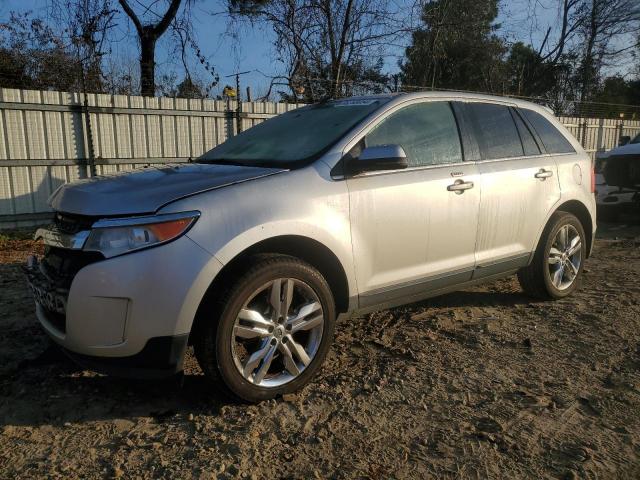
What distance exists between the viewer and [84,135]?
8750 mm

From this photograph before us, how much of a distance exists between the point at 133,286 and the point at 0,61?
44.6 feet

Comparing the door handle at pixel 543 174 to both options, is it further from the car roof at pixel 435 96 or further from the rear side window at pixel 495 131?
the car roof at pixel 435 96

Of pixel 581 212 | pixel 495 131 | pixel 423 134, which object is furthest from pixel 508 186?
pixel 581 212

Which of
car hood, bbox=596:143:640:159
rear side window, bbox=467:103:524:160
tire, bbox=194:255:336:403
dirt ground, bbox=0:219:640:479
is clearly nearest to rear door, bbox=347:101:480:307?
rear side window, bbox=467:103:524:160

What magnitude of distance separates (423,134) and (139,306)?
2193mm

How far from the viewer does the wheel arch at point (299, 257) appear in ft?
8.63

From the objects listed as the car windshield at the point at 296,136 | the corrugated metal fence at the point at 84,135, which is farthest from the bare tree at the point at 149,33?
the car windshield at the point at 296,136

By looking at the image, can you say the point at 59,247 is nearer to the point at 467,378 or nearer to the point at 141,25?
the point at 467,378

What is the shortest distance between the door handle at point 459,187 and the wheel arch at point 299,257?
1.05 m

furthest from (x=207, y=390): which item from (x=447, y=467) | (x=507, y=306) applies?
(x=507, y=306)

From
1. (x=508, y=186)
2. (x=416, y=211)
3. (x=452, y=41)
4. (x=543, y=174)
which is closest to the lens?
(x=416, y=211)

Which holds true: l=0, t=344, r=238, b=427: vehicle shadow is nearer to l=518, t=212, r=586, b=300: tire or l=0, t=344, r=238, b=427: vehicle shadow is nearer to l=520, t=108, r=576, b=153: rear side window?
l=518, t=212, r=586, b=300: tire

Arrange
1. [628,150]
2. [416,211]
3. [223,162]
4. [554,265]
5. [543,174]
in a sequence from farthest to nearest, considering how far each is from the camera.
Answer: [628,150] < [554,265] < [543,174] < [223,162] < [416,211]

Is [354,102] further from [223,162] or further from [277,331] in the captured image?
[277,331]
